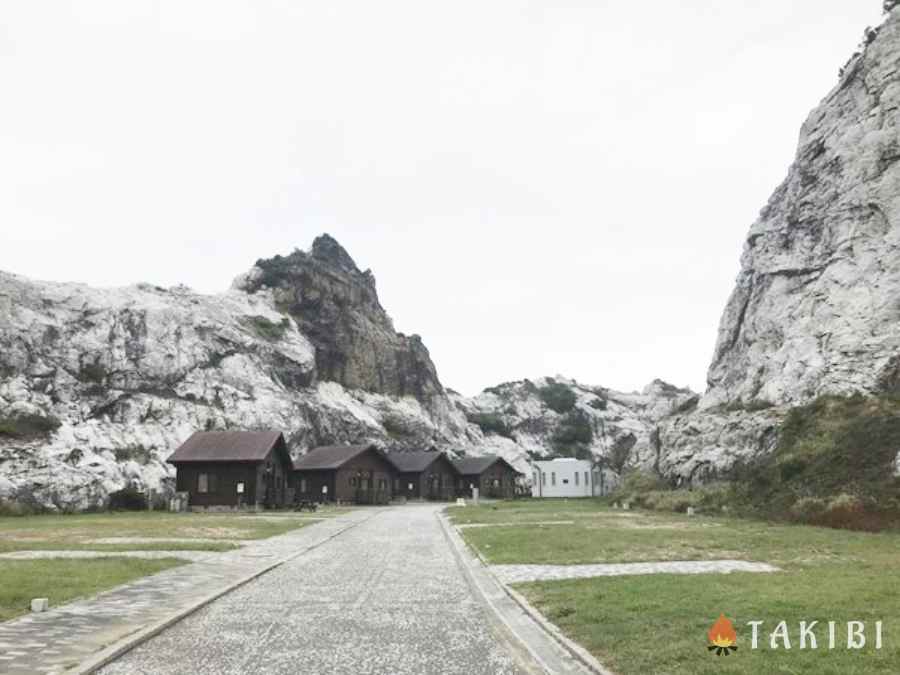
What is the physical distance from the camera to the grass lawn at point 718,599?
9305mm

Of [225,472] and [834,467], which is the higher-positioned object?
[834,467]

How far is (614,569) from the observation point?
19.2 metres

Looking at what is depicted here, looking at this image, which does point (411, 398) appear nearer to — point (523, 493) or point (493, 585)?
point (523, 493)

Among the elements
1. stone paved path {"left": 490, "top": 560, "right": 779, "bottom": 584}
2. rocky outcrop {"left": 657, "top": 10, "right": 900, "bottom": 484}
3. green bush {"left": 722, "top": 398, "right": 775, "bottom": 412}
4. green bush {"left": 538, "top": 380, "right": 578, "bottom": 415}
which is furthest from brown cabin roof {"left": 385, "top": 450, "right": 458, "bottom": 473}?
stone paved path {"left": 490, "top": 560, "right": 779, "bottom": 584}

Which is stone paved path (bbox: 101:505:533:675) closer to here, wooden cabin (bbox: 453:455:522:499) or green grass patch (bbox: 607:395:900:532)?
green grass patch (bbox: 607:395:900:532)

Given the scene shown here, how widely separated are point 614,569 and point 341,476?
65.8 metres

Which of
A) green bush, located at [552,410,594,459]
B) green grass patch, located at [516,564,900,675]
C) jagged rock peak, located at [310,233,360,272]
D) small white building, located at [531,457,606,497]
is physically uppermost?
jagged rock peak, located at [310,233,360,272]

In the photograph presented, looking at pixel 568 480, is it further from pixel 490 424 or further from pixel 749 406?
pixel 749 406

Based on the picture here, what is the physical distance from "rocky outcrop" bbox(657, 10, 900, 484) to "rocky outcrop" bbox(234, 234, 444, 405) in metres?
62.8

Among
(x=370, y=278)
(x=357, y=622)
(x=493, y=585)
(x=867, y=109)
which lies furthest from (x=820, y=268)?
(x=370, y=278)

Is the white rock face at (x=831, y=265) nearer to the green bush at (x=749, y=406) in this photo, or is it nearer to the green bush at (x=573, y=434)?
the green bush at (x=749, y=406)

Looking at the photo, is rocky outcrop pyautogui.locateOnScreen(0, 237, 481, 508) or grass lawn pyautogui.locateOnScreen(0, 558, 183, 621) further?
rocky outcrop pyautogui.locateOnScreen(0, 237, 481, 508)

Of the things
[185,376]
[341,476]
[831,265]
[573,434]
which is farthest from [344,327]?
[831,265]

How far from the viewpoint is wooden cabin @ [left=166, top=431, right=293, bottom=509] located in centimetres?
6619
